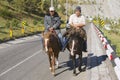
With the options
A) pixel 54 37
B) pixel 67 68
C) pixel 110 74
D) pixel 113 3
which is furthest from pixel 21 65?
pixel 113 3

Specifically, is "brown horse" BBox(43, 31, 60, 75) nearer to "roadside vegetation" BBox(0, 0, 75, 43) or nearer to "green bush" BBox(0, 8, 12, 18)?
"roadside vegetation" BBox(0, 0, 75, 43)

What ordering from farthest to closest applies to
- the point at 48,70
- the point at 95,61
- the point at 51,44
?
the point at 95,61 → the point at 48,70 → the point at 51,44

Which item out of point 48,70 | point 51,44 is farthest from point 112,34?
point 51,44

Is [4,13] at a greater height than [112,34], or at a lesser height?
greater

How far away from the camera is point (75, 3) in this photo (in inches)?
6191

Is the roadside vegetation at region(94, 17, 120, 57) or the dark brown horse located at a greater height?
the dark brown horse

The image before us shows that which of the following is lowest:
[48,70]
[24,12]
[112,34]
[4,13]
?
[112,34]

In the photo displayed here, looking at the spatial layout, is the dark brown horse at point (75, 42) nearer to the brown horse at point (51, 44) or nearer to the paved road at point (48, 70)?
the brown horse at point (51, 44)

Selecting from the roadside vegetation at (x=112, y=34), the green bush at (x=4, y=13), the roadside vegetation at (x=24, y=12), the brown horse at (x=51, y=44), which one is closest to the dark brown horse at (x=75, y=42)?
the brown horse at (x=51, y=44)

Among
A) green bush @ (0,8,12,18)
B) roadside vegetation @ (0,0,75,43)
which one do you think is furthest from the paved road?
green bush @ (0,8,12,18)

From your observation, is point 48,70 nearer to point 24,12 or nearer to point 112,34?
point 112,34

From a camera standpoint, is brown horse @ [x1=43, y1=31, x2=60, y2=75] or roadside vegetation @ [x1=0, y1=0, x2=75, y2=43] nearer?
brown horse @ [x1=43, y1=31, x2=60, y2=75]

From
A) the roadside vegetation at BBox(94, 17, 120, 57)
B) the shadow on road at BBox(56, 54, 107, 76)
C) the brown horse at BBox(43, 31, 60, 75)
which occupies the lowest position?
the roadside vegetation at BBox(94, 17, 120, 57)

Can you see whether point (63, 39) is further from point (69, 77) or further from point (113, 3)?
point (113, 3)
